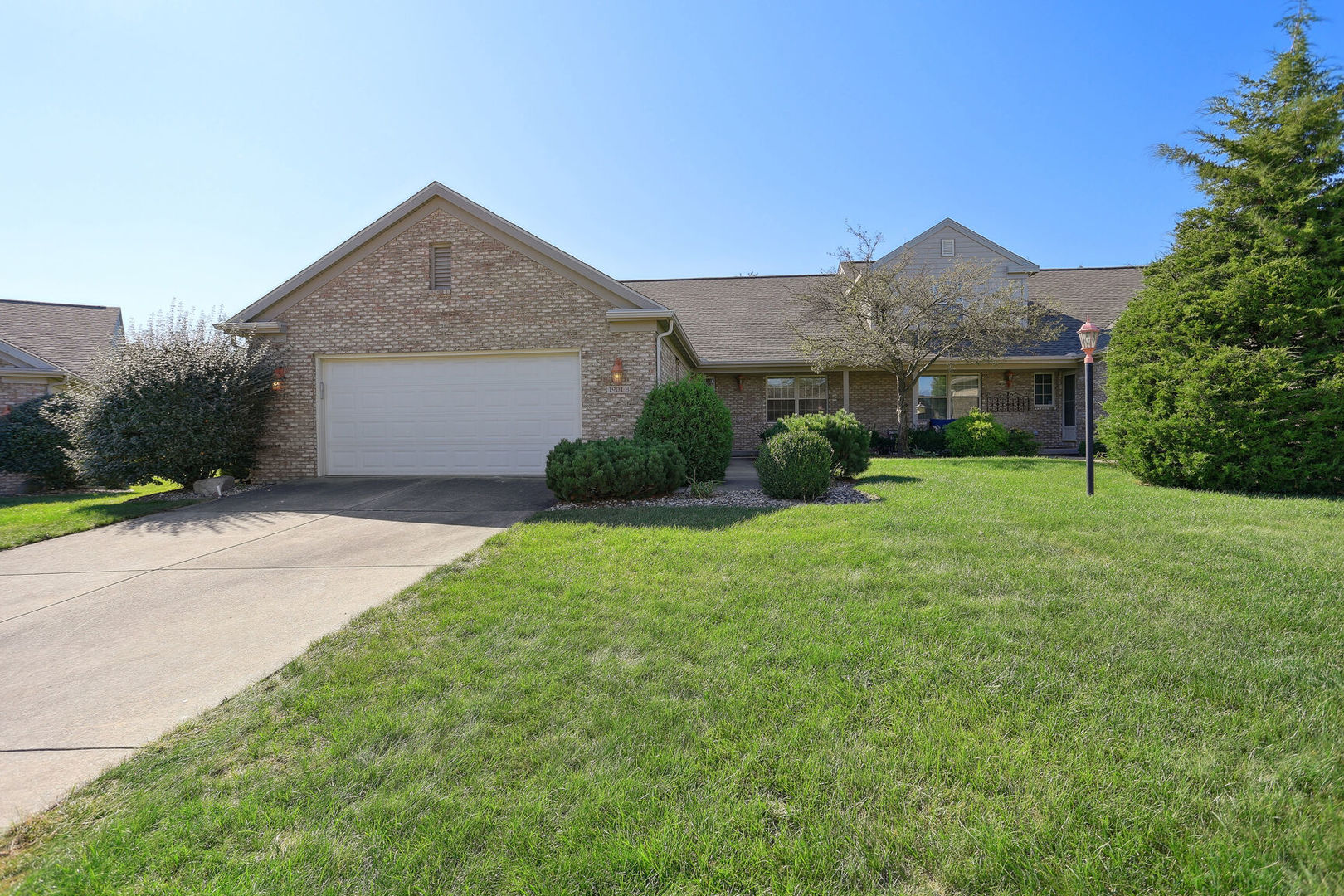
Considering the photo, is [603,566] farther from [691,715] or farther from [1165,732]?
[1165,732]

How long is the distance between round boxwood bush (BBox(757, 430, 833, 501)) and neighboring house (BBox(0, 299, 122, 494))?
12.1 m

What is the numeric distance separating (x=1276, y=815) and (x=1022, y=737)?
0.74 metres

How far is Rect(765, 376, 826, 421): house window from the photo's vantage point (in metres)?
18.5

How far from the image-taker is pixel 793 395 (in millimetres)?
18594

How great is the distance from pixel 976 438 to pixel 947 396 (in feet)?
11.7

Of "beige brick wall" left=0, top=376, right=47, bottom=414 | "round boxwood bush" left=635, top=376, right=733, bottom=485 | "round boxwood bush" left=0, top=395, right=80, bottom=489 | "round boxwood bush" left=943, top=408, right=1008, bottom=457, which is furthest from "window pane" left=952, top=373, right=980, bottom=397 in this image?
"beige brick wall" left=0, top=376, right=47, bottom=414

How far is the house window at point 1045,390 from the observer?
60.0 ft

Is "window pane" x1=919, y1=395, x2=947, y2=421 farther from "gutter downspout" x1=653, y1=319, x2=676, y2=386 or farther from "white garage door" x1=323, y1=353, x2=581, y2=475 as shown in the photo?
"white garage door" x1=323, y1=353, x2=581, y2=475

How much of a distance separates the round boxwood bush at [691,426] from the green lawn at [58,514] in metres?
7.51

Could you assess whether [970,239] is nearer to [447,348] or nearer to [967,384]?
[967,384]

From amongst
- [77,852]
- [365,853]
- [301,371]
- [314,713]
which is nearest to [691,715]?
[365,853]

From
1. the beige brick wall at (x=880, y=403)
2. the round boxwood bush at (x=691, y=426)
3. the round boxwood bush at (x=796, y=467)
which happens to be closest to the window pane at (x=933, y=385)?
the beige brick wall at (x=880, y=403)

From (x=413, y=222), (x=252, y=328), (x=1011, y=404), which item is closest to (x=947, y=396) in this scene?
(x=1011, y=404)

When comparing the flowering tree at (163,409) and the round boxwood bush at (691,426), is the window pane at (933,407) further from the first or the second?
the flowering tree at (163,409)
